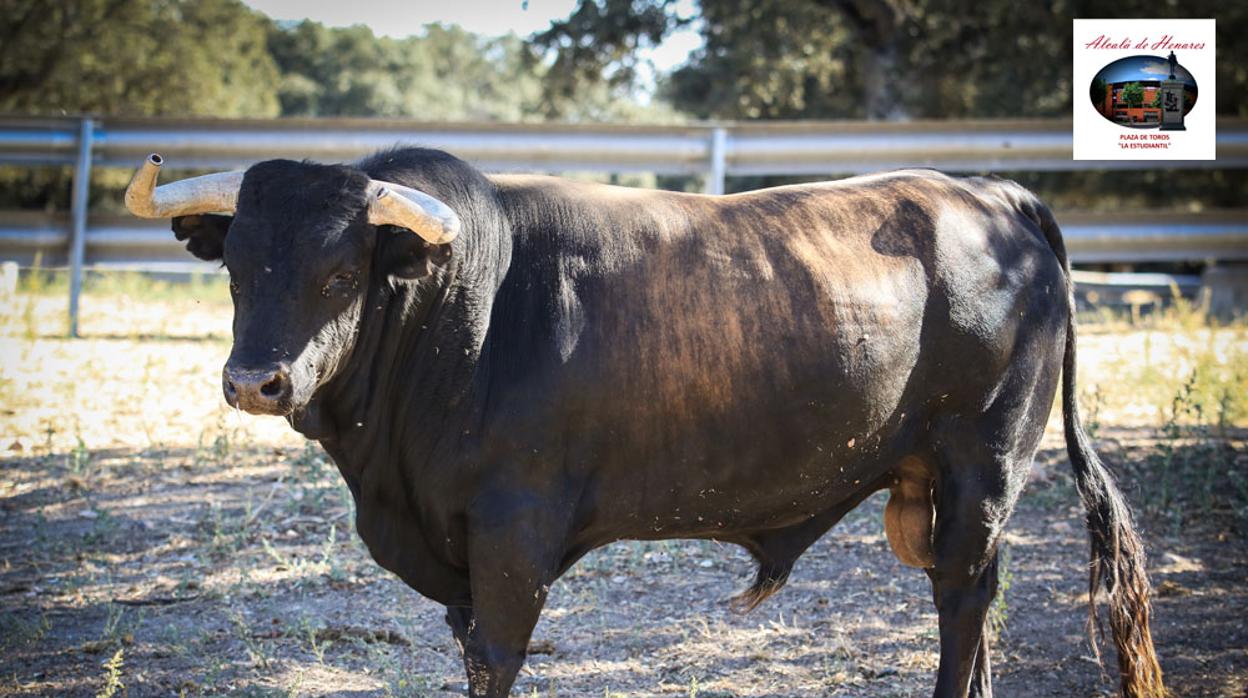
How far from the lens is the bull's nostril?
3.10 m

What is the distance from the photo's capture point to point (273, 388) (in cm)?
311

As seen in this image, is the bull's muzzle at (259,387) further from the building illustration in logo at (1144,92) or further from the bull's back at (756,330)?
the building illustration in logo at (1144,92)

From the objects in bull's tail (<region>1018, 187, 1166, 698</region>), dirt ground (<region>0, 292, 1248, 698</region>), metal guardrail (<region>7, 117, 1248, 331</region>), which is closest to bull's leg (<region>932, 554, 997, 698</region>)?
dirt ground (<region>0, 292, 1248, 698</region>)

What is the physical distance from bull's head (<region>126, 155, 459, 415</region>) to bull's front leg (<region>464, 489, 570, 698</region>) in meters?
0.68

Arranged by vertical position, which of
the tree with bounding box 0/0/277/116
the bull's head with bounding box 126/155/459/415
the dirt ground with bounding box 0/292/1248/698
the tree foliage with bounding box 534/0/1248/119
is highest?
the tree with bounding box 0/0/277/116

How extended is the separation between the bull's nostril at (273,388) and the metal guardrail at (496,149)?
556 cm

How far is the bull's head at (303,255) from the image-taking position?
3.17 meters

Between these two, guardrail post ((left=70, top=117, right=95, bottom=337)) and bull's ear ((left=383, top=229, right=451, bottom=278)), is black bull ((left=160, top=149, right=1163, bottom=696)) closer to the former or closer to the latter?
bull's ear ((left=383, top=229, right=451, bottom=278))

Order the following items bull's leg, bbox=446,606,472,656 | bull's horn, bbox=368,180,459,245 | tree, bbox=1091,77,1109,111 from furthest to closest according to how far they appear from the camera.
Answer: tree, bbox=1091,77,1109,111 < bull's leg, bbox=446,606,472,656 < bull's horn, bbox=368,180,459,245

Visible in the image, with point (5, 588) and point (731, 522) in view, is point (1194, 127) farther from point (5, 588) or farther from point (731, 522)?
point (5, 588)

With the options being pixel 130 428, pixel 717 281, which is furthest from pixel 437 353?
pixel 130 428

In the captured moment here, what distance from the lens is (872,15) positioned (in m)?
15.1

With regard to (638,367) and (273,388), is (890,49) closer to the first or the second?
(638,367)

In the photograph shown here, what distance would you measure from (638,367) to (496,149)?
17.6 feet
